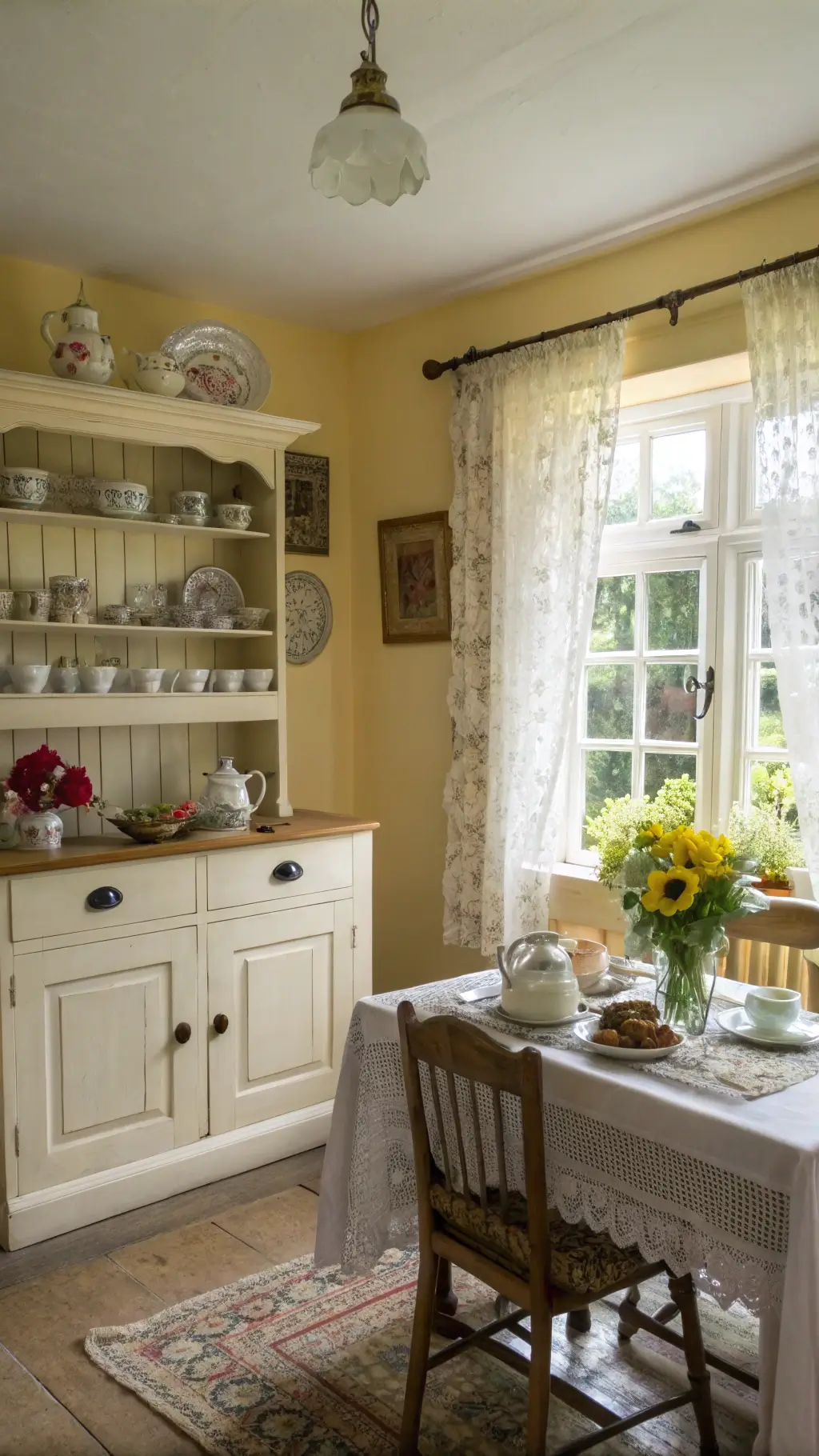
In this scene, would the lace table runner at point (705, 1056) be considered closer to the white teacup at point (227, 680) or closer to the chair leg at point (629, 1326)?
the chair leg at point (629, 1326)

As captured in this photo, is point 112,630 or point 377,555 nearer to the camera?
point 112,630

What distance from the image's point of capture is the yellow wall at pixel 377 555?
330 cm

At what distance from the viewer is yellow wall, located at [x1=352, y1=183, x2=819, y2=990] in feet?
10.8

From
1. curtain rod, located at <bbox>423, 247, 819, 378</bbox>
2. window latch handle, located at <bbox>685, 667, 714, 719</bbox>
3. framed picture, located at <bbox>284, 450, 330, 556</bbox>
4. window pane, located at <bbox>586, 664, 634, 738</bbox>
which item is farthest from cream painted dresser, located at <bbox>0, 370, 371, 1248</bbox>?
window latch handle, located at <bbox>685, 667, 714, 719</bbox>

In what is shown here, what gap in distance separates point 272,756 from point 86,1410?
188cm

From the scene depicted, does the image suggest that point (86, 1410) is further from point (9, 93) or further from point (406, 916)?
point (9, 93)

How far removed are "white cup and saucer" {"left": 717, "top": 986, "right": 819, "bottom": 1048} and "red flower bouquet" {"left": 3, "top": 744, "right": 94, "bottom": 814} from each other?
1.71 metres

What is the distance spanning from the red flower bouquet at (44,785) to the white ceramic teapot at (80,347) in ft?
3.33

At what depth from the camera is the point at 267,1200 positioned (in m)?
2.91

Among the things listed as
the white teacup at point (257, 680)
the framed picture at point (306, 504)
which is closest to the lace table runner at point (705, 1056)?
the white teacup at point (257, 680)

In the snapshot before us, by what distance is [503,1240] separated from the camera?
174 centimetres

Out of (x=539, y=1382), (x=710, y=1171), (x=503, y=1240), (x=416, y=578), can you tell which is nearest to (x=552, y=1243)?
(x=503, y=1240)

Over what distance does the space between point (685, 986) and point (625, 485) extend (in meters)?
1.85

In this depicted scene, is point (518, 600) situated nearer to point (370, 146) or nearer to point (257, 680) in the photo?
point (257, 680)
